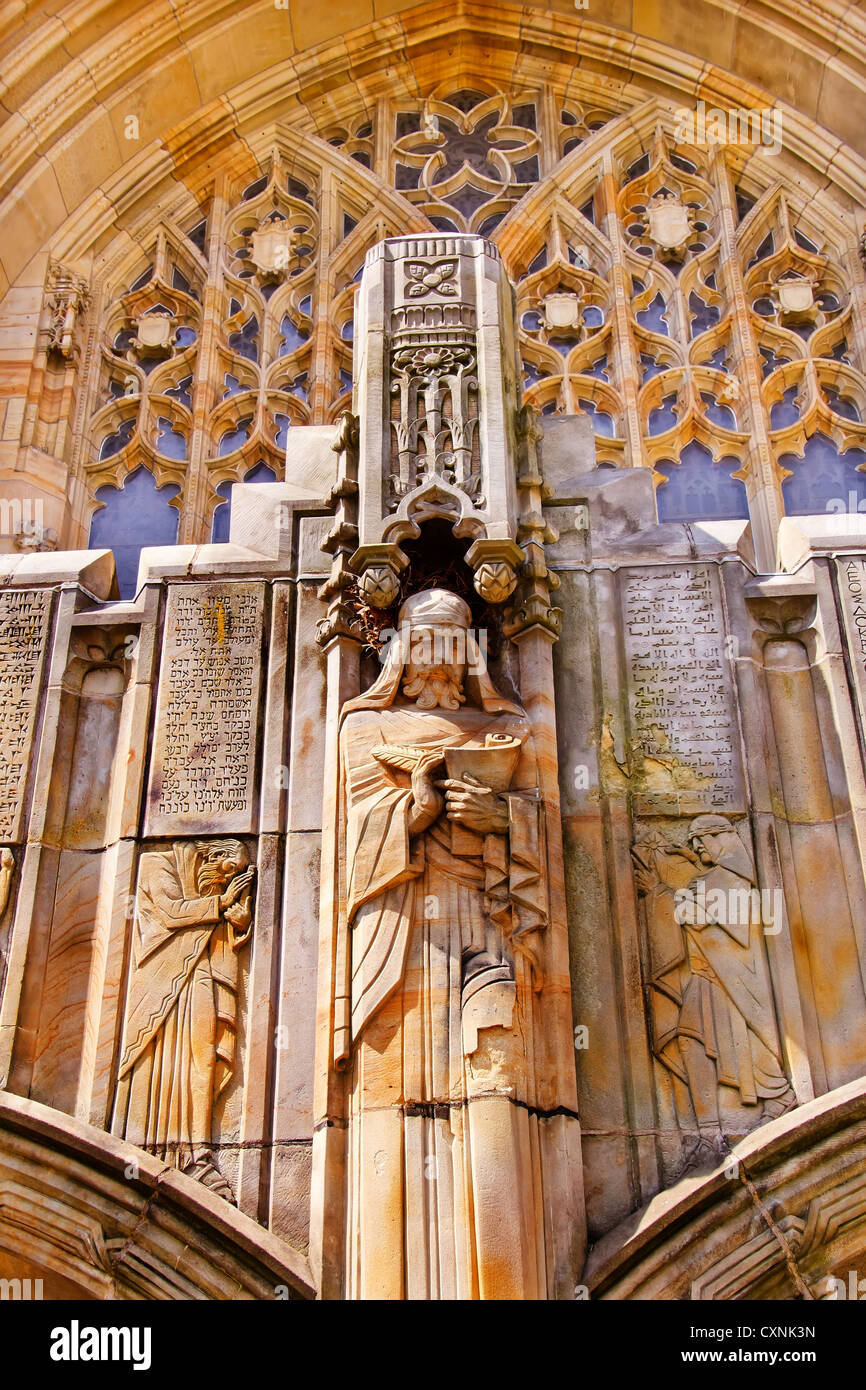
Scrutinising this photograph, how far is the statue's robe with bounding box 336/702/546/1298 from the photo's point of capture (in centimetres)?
815

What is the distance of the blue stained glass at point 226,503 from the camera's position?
1381 centimetres

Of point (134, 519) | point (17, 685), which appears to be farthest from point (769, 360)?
point (17, 685)

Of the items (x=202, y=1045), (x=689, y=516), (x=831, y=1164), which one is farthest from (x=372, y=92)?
(x=831, y=1164)

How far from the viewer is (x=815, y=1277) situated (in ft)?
27.8

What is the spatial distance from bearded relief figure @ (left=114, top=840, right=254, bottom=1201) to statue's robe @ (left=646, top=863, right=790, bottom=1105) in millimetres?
2219

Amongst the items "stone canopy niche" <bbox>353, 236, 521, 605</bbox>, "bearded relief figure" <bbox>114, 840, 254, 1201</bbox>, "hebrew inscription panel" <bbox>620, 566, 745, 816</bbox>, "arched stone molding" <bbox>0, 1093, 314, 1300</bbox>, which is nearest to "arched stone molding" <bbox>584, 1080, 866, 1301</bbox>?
"arched stone molding" <bbox>0, 1093, 314, 1300</bbox>

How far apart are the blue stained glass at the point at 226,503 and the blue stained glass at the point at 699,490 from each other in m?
3.12

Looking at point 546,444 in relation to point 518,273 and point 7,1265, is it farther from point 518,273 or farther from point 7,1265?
point 7,1265

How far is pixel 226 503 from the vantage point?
46.4 ft

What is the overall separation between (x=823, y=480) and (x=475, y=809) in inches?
240

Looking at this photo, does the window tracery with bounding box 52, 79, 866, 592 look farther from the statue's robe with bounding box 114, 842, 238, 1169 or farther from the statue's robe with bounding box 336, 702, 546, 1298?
the statue's robe with bounding box 336, 702, 546, 1298

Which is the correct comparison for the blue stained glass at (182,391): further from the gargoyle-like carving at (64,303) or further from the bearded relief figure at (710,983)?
the bearded relief figure at (710,983)

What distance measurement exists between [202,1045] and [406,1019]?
122 centimetres

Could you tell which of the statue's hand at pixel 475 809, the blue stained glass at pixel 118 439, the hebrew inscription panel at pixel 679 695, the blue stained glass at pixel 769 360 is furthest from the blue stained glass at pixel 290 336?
the statue's hand at pixel 475 809
